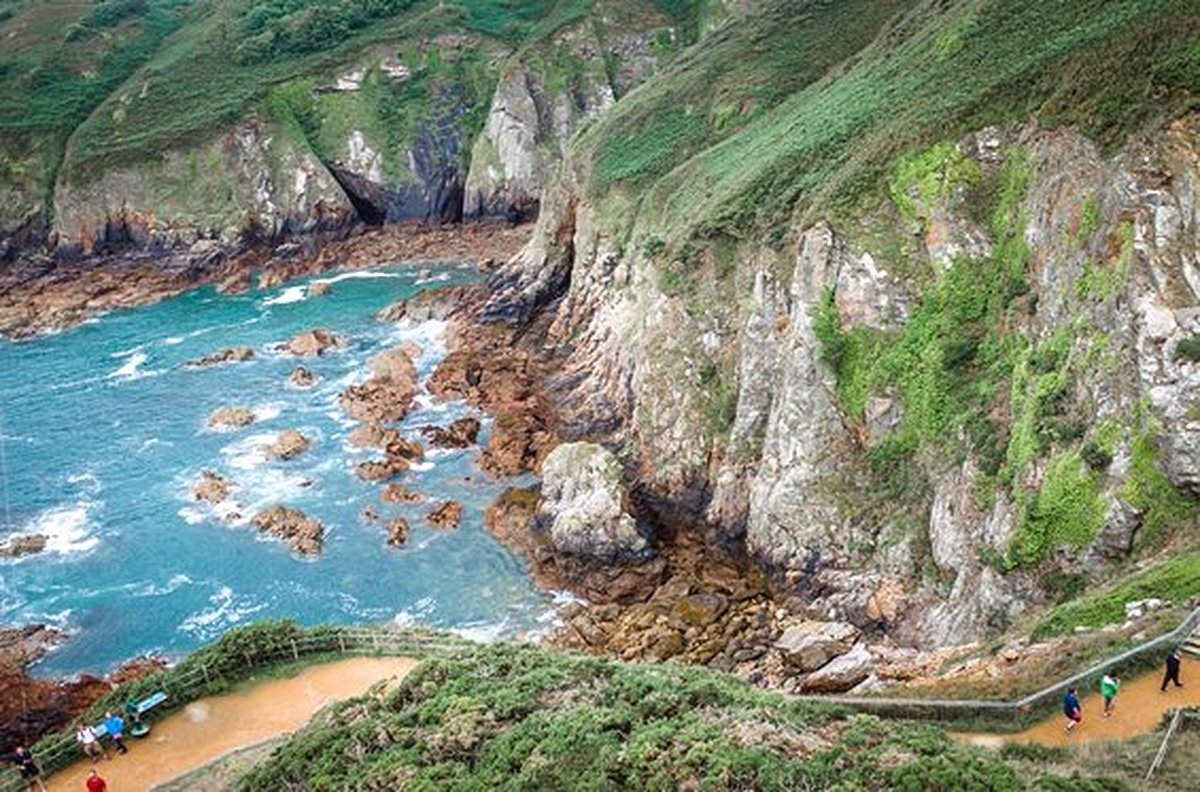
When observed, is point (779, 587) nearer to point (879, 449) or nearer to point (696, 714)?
point (879, 449)

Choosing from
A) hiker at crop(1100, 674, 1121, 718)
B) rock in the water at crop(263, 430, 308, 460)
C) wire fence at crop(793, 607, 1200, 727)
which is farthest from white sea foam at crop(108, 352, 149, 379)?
hiker at crop(1100, 674, 1121, 718)

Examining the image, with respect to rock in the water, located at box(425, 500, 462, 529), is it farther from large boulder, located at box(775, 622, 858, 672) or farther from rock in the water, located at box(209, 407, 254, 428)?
rock in the water, located at box(209, 407, 254, 428)

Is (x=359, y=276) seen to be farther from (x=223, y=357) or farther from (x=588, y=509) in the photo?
(x=588, y=509)

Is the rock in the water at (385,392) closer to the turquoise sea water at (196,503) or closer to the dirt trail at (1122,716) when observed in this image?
the turquoise sea water at (196,503)

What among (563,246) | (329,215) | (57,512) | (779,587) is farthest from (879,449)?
(329,215)

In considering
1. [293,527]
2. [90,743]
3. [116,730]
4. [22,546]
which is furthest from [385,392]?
[90,743]

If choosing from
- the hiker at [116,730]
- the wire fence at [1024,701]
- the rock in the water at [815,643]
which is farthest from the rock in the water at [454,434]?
the wire fence at [1024,701]
